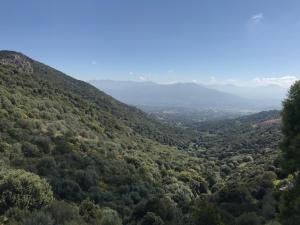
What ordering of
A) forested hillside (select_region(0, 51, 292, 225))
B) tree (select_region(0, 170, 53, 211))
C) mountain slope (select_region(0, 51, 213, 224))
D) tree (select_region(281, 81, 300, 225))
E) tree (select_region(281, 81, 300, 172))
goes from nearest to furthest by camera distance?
tree (select_region(281, 81, 300, 225)), tree (select_region(281, 81, 300, 172)), forested hillside (select_region(0, 51, 292, 225)), tree (select_region(0, 170, 53, 211)), mountain slope (select_region(0, 51, 213, 224))

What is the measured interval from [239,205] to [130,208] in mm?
8557

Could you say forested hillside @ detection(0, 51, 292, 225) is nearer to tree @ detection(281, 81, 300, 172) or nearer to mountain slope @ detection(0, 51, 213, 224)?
mountain slope @ detection(0, 51, 213, 224)

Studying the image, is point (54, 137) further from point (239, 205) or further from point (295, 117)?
point (295, 117)

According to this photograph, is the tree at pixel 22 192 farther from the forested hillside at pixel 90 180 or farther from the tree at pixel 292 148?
the tree at pixel 292 148

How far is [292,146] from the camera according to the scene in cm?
1627

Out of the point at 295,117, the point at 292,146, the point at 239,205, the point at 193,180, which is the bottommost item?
the point at 193,180

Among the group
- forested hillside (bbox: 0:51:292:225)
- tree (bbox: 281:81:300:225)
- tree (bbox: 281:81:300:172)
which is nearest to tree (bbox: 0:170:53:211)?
forested hillside (bbox: 0:51:292:225)

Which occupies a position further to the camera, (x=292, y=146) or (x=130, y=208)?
(x=130, y=208)

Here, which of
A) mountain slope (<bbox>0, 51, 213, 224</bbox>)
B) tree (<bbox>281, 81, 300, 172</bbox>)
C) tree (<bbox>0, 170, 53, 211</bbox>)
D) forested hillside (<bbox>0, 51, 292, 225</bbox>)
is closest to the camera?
tree (<bbox>281, 81, 300, 172</bbox>)

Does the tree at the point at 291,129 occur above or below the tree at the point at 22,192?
above

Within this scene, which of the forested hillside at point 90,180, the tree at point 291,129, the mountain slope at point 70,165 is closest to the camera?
the tree at point 291,129

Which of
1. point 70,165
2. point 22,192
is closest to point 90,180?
point 70,165

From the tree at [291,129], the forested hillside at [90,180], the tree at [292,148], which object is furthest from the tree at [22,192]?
the tree at [291,129]

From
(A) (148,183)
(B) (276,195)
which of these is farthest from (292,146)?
(A) (148,183)
